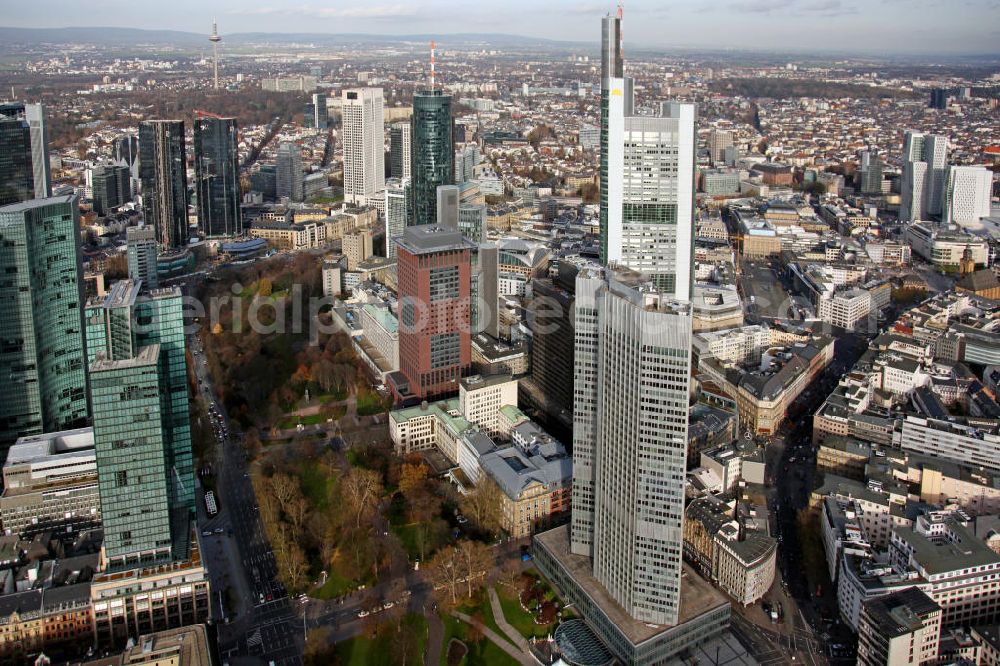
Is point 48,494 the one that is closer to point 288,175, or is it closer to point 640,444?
point 640,444

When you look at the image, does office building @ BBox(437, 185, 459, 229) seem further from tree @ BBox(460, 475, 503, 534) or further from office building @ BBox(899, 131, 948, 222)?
office building @ BBox(899, 131, 948, 222)

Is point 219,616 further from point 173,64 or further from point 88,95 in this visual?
point 173,64

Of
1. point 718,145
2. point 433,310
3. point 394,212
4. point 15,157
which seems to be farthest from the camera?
point 718,145

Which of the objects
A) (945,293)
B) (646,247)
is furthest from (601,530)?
(945,293)

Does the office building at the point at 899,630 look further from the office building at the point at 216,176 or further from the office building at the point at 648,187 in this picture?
the office building at the point at 216,176

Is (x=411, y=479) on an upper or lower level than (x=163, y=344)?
lower

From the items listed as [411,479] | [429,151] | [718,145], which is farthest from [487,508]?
[718,145]

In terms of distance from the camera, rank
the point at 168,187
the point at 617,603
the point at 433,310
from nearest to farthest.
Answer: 1. the point at 617,603
2. the point at 433,310
3. the point at 168,187
